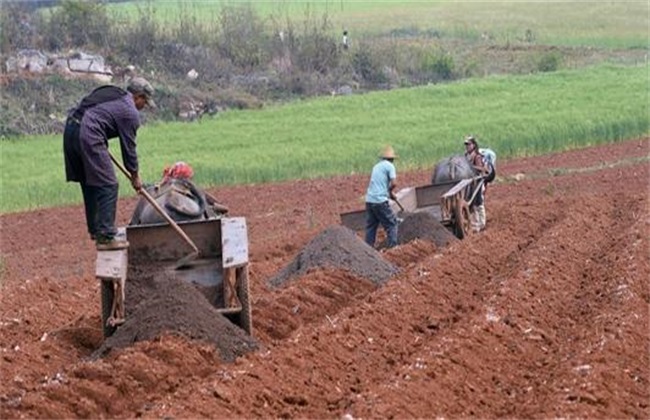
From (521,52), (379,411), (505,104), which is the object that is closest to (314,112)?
(505,104)

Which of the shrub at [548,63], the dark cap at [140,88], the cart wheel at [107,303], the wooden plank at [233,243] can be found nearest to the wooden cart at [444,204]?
the wooden plank at [233,243]

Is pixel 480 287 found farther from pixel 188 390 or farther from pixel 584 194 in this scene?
pixel 584 194

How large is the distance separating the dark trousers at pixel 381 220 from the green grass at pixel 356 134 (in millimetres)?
9737

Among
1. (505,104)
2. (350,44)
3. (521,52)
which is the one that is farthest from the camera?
(521,52)

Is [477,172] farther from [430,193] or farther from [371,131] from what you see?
[371,131]

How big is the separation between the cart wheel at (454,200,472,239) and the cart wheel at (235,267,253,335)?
8034 millimetres

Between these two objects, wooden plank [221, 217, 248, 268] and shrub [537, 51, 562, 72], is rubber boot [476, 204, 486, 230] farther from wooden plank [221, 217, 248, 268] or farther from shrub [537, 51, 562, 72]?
shrub [537, 51, 562, 72]

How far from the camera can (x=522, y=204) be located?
22797mm

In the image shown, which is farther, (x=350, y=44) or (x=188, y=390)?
(x=350, y=44)

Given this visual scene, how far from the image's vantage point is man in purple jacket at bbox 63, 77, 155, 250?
11.0 meters

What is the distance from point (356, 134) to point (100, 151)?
24218 millimetres

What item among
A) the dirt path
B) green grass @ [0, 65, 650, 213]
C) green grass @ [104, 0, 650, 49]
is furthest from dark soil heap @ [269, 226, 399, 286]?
green grass @ [104, 0, 650, 49]

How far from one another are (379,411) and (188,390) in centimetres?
143

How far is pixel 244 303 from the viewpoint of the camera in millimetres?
11406
